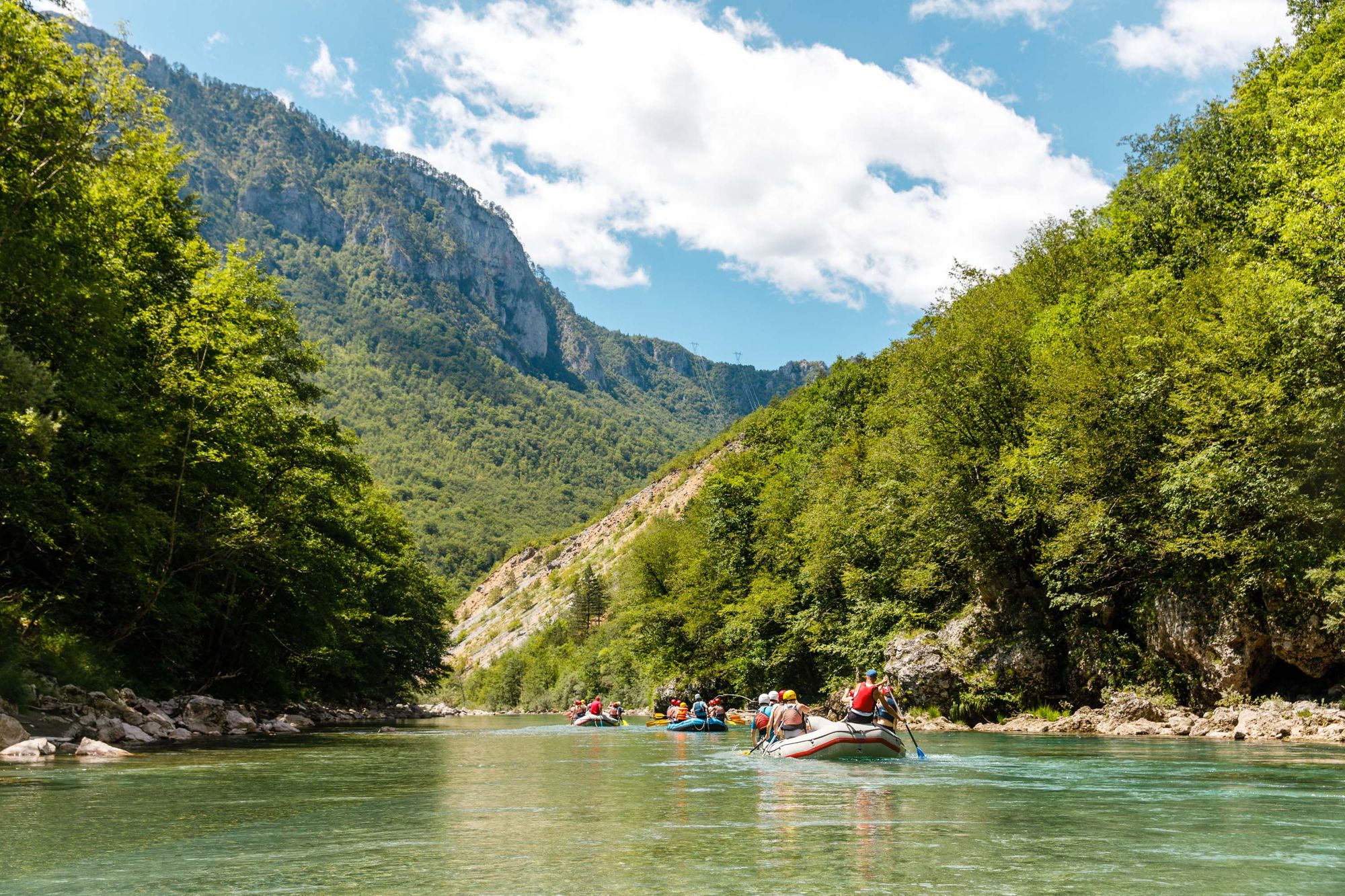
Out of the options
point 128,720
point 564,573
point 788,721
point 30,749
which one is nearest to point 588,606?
point 564,573

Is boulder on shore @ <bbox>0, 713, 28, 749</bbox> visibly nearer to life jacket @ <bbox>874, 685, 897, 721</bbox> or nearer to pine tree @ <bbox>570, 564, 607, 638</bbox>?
life jacket @ <bbox>874, 685, 897, 721</bbox>

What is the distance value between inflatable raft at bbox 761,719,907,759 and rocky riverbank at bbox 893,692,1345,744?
395 inches

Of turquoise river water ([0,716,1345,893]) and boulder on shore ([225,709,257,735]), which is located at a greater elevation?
turquoise river water ([0,716,1345,893])

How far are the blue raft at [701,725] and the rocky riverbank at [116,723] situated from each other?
1613 cm

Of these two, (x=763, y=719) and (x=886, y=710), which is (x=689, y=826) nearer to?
(x=886, y=710)

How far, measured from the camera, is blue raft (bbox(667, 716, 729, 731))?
129ft

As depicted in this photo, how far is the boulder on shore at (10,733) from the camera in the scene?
17.5 metres

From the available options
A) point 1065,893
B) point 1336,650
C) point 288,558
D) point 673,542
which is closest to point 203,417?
point 288,558

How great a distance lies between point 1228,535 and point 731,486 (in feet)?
111

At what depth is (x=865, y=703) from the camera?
72.1 ft

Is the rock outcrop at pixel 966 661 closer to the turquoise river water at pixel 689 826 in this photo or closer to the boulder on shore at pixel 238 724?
the turquoise river water at pixel 689 826

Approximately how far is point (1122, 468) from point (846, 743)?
1470 centimetres

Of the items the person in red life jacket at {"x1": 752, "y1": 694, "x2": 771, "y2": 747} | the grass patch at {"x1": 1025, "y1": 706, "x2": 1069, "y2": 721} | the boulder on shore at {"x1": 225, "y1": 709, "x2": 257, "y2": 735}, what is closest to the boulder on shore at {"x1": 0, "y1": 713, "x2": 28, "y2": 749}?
the boulder on shore at {"x1": 225, "y1": 709, "x2": 257, "y2": 735}

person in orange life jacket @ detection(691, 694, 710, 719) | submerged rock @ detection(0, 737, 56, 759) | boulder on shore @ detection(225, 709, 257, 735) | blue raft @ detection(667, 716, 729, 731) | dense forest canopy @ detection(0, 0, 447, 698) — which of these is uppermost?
dense forest canopy @ detection(0, 0, 447, 698)
